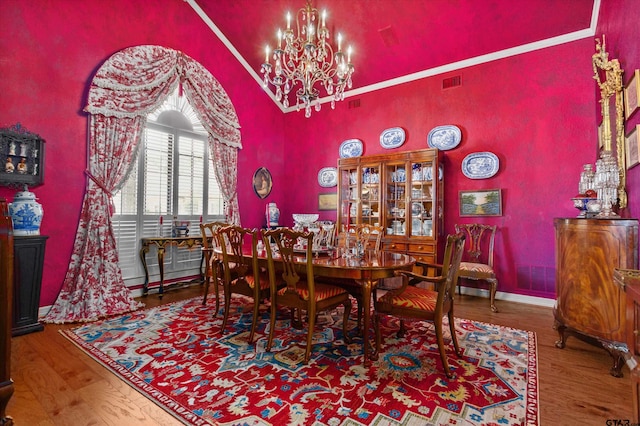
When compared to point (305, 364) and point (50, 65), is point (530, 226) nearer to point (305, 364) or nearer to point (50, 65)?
point (305, 364)

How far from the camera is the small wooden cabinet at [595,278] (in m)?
2.20

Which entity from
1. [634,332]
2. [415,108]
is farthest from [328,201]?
[634,332]

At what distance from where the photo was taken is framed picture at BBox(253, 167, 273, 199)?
5840 mm

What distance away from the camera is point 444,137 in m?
4.66

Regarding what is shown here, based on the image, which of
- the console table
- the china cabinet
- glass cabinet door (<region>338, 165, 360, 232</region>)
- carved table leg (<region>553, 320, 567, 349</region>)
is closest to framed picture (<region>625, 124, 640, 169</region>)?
carved table leg (<region>553, 320, 567, 349</region>)

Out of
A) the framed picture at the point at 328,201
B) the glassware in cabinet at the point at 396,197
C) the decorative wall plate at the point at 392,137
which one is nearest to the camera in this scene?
the glassware in cabinet at the point at 396,197

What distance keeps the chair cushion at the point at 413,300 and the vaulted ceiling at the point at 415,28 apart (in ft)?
12.4

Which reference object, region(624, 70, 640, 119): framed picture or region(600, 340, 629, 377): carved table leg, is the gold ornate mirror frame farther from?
region(600, 340, 629, 377): carved table leg

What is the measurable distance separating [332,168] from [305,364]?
4.09 meters

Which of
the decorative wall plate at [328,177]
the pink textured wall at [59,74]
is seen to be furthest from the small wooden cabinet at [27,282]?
the decorative wall plate at [328,177]

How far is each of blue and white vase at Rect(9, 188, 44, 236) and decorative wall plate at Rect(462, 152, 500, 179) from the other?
5256mm

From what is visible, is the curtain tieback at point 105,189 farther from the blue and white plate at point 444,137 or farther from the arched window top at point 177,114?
the blue and white plate at point 444,137

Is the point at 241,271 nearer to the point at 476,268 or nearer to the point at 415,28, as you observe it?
the point at 476,268

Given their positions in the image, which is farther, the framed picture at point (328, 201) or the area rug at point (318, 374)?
the framed picture at point (328, 201)
